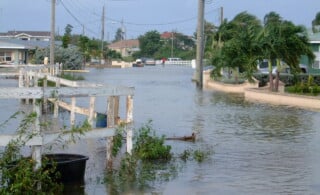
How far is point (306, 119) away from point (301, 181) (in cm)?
1055

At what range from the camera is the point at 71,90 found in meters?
9.55

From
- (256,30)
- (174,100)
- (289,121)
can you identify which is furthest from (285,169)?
(256,30)

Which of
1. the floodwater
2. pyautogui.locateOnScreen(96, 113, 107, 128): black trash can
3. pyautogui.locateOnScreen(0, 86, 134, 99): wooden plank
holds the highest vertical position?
pyautogui.locateOnScreen(0, 86, 134, 99): wooden plank

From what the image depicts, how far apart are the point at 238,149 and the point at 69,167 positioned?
511 centimetres

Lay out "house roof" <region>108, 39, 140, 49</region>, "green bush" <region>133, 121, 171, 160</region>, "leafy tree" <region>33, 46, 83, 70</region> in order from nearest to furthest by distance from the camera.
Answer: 1. "green bush" <region>133, 121, 171, 160</region>
2. "leafy tree" <region>33, 46, 83, 70</region>
3. "house roof" <region>108, 39, 140, 49</region>

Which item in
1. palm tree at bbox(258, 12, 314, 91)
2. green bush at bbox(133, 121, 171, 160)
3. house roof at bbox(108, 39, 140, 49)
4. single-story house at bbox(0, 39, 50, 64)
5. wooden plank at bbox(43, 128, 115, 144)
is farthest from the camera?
house roof at bbox(108, 39, 140, 49)

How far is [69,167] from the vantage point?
974cm

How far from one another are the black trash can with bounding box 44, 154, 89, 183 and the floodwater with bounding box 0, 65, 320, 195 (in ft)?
0.78

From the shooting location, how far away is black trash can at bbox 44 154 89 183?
9.61 metres

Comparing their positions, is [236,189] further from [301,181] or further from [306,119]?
[306,119]

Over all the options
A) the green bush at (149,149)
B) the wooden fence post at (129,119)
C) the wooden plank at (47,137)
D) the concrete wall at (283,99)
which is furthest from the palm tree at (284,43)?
the wooden plank at (47,137)

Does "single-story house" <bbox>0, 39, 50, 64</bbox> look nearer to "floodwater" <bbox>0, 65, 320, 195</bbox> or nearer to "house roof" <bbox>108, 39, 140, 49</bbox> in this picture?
"floodwater" <bbox>0, 65, 320, 195</bbox>

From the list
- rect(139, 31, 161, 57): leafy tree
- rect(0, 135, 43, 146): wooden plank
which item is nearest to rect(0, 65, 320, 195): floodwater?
rect(0, 135, 43, 146): wooden plank

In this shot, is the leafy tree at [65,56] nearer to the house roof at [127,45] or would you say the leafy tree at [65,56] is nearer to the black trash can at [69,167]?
the black trash can at [69,167]
